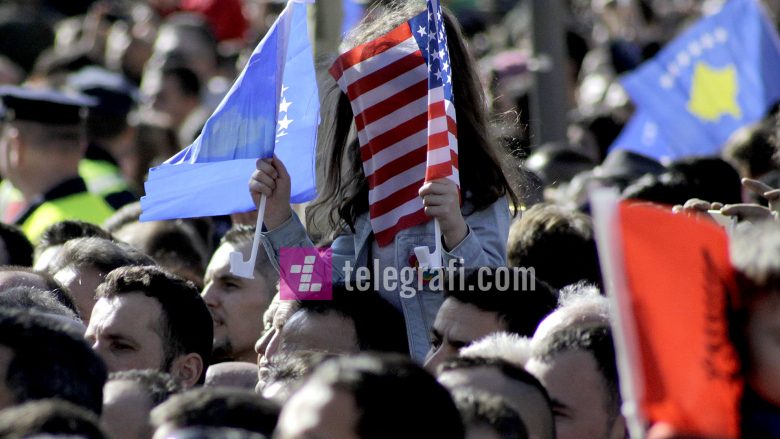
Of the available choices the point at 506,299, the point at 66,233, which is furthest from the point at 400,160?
the point at 66,233

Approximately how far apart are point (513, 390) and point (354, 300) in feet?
3.75

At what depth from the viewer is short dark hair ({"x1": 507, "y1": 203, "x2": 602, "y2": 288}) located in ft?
17.4

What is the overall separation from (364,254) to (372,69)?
0.66 m

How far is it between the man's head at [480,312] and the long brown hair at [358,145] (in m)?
0.35

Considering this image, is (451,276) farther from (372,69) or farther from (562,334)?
(372,69)

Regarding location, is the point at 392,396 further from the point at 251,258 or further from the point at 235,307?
the point at 235,307

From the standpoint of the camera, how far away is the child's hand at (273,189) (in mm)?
4656

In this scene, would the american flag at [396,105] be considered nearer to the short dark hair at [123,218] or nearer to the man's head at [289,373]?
the man's head at [289,373]

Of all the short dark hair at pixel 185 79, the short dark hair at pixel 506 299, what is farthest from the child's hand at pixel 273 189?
the short dark hair at pixel 185 79

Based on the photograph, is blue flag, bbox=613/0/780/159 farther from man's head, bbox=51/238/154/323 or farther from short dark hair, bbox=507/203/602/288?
man's head, bbox=51/238/154/323

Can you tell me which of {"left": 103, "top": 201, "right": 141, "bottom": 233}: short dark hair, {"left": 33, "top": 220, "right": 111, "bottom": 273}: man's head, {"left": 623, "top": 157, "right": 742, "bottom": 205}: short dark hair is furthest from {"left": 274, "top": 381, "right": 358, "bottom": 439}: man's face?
{"left": 103, "top": 201, "right": 141, "bottom": 233}: short dark hair

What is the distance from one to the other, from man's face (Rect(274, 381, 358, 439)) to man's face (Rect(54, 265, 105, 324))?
9.24ft

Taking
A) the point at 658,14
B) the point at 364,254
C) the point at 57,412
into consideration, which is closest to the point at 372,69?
the point at 364,254

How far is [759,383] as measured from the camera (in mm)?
2609
